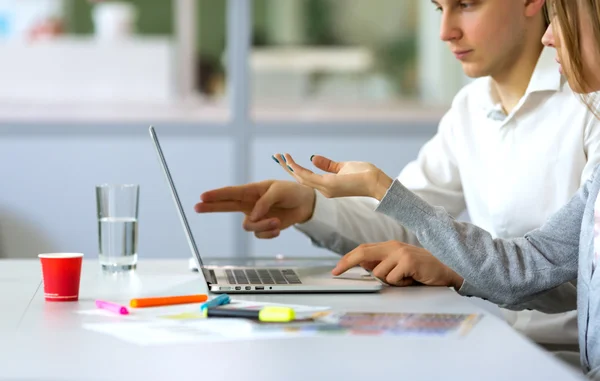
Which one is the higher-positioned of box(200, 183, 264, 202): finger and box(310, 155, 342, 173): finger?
box(310, 155, 342, 173): finger

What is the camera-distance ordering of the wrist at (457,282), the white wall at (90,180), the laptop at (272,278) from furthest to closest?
the white wall at (90,180), the wrist at (457,282), the laptop at (272,278)

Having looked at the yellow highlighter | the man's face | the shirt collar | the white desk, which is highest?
the man's face

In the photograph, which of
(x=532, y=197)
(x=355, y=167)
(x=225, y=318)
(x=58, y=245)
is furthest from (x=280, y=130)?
(x=225, y=318)

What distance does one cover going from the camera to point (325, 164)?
4.06 ft

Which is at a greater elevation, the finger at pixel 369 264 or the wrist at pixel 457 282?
the finger at pixel 369 264

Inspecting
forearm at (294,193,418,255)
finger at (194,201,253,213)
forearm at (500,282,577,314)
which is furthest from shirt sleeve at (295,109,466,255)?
forearm at (500,282,577,314)

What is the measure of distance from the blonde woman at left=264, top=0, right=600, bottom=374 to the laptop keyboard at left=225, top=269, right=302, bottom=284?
83 millimetres

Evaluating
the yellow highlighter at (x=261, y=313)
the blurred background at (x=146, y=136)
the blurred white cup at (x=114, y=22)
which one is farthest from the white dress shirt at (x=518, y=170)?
the blurred white cup at (x=114, y=22)

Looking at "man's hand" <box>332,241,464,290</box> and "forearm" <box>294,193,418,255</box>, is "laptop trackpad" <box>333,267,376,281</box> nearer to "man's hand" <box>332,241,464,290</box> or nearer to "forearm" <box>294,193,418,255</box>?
"man's hand" <box>332,241,464,290</box>

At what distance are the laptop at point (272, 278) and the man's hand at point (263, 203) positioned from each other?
11cm

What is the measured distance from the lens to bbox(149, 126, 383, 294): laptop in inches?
48.8

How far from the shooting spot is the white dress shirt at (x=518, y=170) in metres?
1.61

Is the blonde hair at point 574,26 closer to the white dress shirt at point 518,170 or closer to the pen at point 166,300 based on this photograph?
the white dress shirt at point 518,170

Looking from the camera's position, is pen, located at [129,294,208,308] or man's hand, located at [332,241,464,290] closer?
pen, located at [129,294,208,308]
